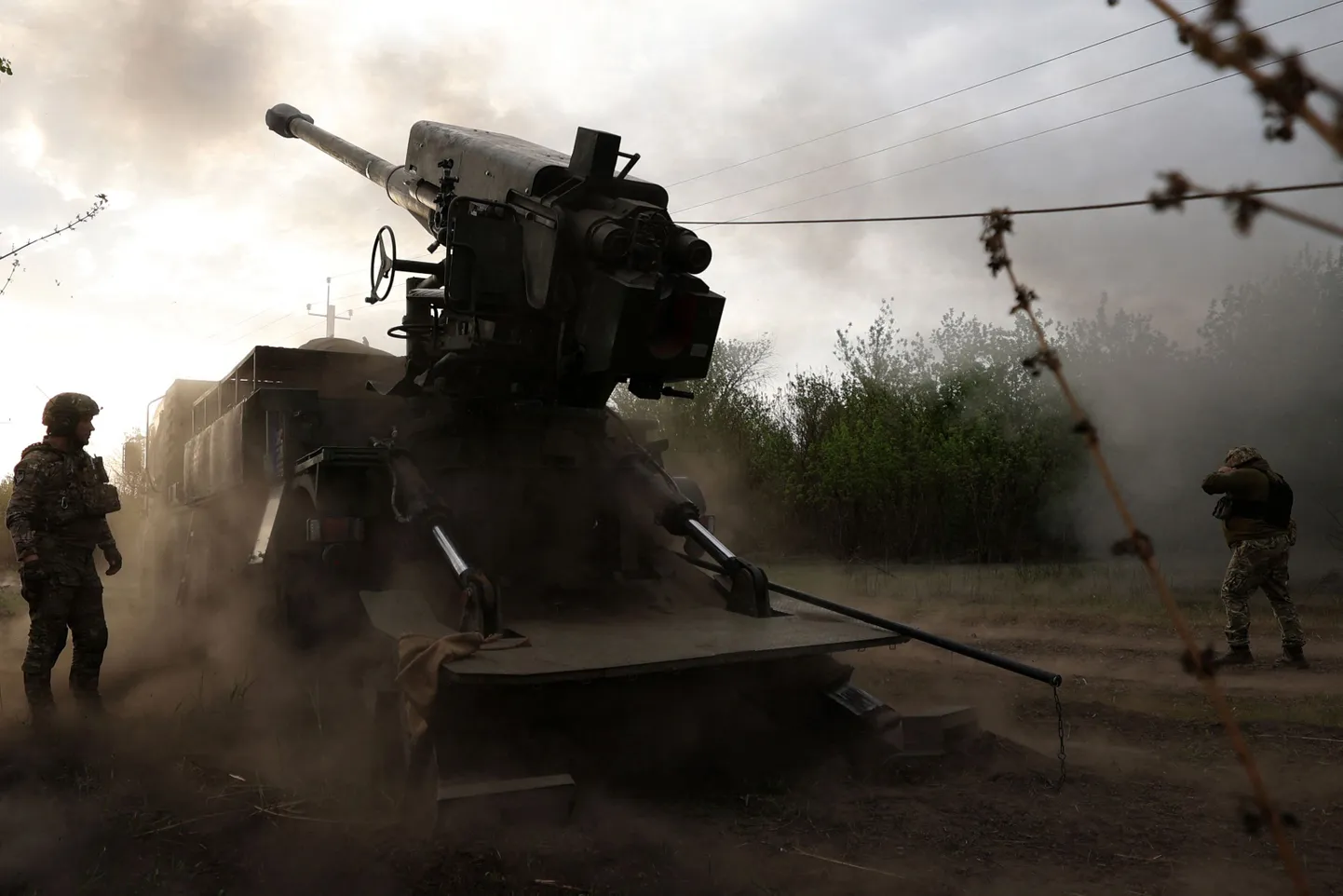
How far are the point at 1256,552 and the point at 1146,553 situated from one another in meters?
9.28

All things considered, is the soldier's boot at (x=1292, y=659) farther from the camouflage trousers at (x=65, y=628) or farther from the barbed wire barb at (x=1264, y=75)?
the barbed wire barb at (x=1264, y=75)

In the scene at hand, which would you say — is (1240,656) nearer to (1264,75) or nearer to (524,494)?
(524,494)

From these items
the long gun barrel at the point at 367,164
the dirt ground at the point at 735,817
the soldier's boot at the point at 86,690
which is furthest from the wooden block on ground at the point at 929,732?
the soldier's boot at the point at 86,690

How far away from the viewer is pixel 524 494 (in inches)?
279

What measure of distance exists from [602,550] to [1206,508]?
14360 mm

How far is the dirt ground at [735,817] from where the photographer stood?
423 centimetres

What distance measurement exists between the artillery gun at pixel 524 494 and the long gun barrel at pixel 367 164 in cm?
4

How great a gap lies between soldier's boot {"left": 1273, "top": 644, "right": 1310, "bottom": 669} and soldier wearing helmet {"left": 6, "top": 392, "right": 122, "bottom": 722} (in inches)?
360

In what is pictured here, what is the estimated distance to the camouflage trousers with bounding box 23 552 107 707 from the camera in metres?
7.13

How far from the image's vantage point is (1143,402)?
58.6ft

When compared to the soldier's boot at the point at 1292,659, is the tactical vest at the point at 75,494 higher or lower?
higher

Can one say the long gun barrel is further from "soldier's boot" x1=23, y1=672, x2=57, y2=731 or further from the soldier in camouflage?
the soldier in camouflage

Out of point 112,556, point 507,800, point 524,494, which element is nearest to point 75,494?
point 112,556

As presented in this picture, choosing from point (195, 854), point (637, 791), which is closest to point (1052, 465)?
point (637, 791)
